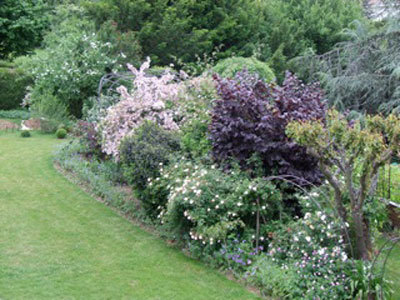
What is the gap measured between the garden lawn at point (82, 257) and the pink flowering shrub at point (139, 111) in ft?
3.90

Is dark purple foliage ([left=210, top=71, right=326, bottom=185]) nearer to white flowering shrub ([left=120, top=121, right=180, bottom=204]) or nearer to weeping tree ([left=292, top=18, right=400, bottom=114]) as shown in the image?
white flowering shrub ([left=120, top=121, right=180, bottom=204])

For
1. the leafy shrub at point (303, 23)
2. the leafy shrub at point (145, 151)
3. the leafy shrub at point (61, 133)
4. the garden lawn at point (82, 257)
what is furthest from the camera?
the leafy shrub at point (303, 23)

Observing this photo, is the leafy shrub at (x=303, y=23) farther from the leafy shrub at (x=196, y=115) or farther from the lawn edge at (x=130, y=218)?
the lawn edge at (x=130, y=218)

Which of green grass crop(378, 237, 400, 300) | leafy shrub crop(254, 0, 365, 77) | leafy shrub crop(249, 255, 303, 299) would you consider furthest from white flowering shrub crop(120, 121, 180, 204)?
leafy shrub crop(254, 0, 365, 77)

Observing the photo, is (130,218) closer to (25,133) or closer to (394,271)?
(394,271)

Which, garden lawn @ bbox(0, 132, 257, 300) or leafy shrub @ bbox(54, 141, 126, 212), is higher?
leafy shrub @ bbox(54, 141, 126, 212)

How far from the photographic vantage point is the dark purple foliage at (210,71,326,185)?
5934mm

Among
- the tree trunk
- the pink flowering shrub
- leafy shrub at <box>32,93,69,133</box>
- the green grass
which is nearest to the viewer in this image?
the tree trunk

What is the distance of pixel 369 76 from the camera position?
12.7 meters

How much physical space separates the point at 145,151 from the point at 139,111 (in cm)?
205

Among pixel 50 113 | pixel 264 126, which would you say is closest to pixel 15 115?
pixel 50 113

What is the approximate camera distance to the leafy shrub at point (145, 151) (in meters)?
6.53

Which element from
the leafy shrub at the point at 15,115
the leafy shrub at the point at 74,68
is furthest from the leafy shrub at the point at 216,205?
the leafy shrub at the point at 15,115

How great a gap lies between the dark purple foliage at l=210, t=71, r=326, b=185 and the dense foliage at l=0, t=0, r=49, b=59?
128 inches
